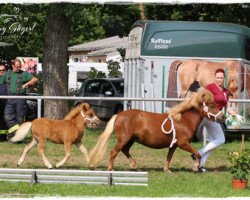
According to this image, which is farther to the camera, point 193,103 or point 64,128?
point 64,128

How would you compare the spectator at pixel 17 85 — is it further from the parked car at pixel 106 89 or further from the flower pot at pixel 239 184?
the parked car at pixel 106 89

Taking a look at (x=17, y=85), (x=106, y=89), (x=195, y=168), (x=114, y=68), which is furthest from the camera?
(x=114, y=68)

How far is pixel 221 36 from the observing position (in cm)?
2134

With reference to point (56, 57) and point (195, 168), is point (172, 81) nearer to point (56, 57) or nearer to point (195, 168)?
point (56, 57)

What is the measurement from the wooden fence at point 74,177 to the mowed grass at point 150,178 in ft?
0.33

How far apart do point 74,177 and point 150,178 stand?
158 cm

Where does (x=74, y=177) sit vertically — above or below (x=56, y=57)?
below

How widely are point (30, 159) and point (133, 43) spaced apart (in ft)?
27.0

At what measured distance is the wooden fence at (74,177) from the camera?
Answer: 438 inches

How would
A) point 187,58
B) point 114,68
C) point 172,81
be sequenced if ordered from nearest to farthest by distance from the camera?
1. point 172,81
2. point 187,58
3. point 114,68

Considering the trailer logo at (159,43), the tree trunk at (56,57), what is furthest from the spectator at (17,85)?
the tree trunk at (56,57)

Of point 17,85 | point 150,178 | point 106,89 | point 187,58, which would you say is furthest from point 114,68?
point 150,178

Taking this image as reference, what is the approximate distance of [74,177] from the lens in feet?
36.9

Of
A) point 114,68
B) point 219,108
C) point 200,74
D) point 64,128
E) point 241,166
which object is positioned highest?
point 200,74
